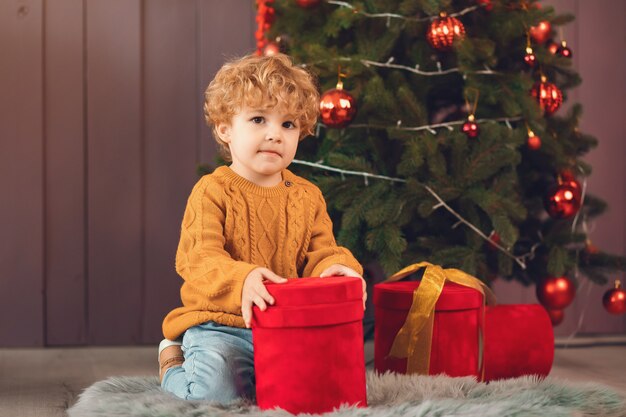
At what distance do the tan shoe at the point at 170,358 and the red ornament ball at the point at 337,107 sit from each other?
0.62 meters

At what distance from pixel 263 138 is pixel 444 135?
59 cm

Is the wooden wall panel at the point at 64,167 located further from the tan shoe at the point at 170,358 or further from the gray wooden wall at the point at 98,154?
the tan shoe at the point at 170,358

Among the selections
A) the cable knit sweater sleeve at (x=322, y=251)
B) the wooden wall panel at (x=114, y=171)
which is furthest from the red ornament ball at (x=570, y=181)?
the wooden wall panel at (x=114, y=171)

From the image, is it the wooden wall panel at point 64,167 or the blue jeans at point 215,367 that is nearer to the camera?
the blue jeans at point 215,367

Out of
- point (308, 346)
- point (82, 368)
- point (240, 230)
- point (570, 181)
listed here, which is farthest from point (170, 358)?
Result: point (570, 181)

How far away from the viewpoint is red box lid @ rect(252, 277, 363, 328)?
1338 millimetres

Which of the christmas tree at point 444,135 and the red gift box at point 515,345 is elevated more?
the christmas tree at point 444,135

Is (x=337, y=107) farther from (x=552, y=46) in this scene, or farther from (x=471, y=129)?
(x=552, y=46)

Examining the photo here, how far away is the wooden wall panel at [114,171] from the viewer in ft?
7.99

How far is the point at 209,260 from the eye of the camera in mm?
1504

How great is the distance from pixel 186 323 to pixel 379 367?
0.41 metres

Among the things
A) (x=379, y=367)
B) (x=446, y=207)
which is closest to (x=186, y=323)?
(x=379, y=367)

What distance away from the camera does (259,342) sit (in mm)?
1379

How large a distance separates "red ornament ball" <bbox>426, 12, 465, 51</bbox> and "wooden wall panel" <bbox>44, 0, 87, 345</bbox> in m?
1.06
